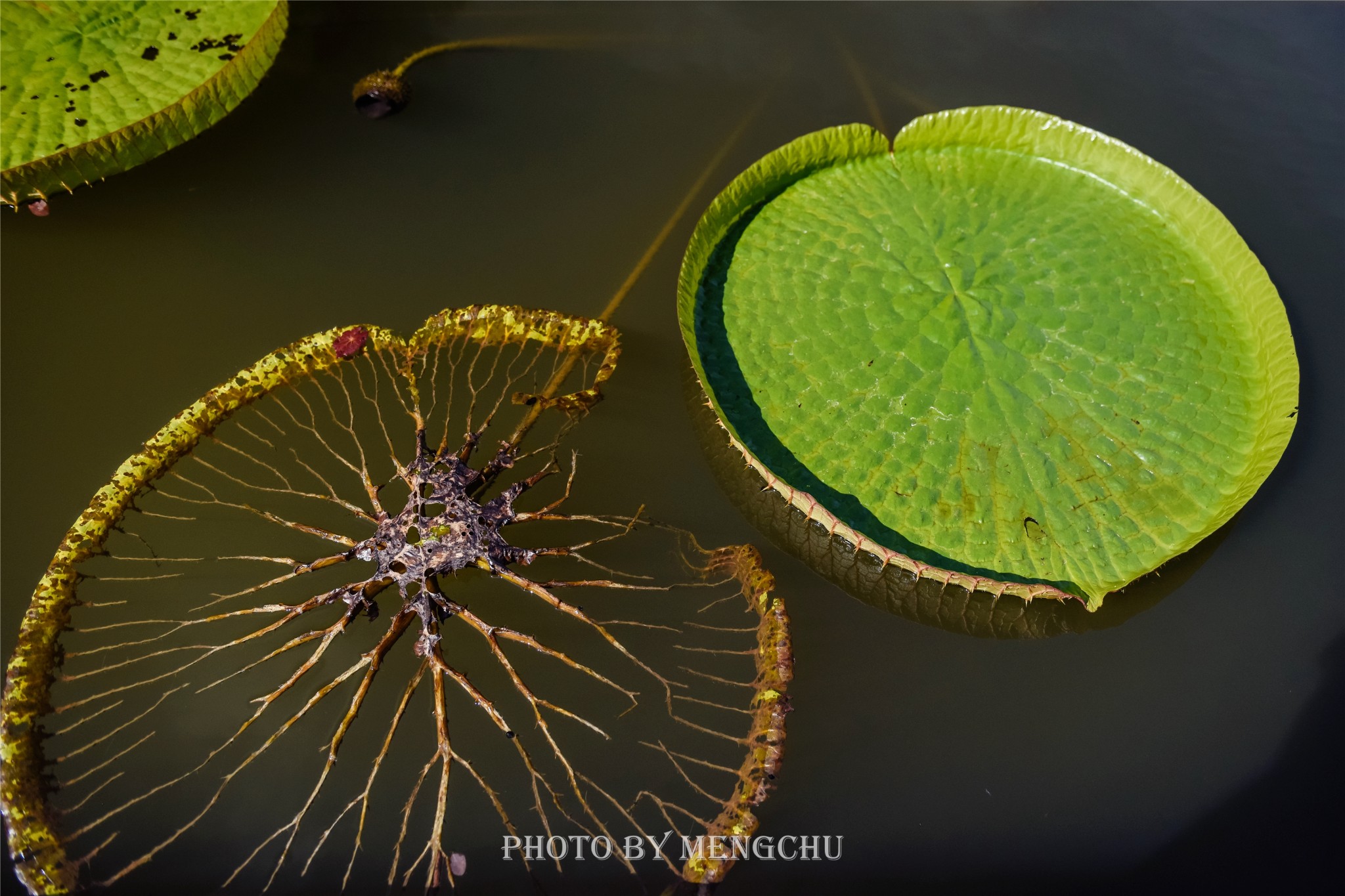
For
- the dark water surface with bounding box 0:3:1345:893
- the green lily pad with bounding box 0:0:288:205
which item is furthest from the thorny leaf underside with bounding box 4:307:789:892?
the green lily pad with bounding box 0:0:288:205

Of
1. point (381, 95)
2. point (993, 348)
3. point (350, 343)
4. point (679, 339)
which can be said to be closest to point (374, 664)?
point (350, 343)

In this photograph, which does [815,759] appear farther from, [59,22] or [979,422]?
[59,22]

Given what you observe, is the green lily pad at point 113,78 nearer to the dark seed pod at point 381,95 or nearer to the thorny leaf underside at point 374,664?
the dark seed pod at point 381,95

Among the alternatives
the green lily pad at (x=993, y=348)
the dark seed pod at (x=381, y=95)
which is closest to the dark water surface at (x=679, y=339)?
the dark seed pod at (x=381, y=95)

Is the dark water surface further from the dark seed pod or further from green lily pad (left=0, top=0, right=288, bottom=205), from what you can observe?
green lily pad (left=0, top=0, right=288, bottom=205)

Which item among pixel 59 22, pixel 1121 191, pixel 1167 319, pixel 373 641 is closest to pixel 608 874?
pixel 373 641

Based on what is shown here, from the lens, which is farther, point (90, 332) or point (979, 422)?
point (90, 332)
